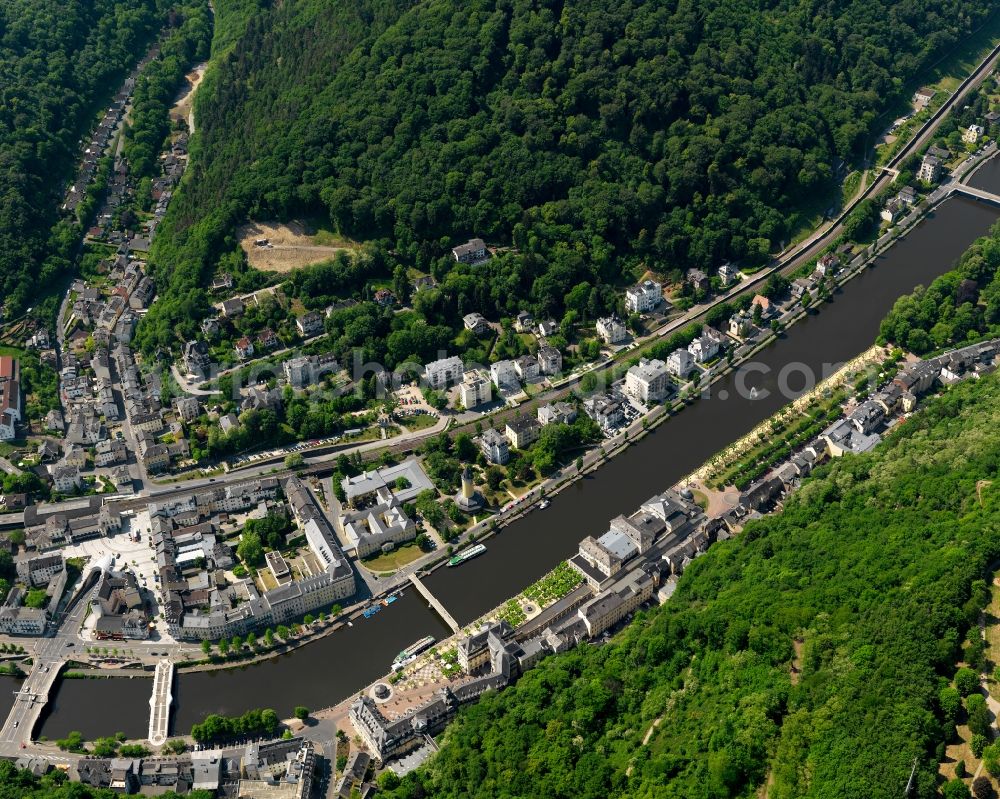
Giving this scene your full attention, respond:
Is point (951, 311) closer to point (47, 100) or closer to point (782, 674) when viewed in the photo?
point (782, 674)

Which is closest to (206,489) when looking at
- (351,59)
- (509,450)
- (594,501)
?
(509,450)

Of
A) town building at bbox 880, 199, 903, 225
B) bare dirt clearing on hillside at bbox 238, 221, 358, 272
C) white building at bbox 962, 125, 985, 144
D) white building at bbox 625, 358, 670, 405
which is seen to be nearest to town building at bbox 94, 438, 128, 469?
bare dirt clearing on hillside at bbox 238, 221, 358, 272

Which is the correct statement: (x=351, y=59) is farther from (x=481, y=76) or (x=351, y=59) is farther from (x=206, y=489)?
(x=206, y=489)

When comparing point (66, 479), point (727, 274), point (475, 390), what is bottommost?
point (475, 390)

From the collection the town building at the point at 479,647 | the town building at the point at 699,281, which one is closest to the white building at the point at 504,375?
the town building at the point at 699,281

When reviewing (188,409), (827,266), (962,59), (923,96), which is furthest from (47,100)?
(962,59)

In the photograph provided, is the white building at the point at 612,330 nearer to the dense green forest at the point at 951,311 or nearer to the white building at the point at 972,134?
the dense green forest at the point at 951,311

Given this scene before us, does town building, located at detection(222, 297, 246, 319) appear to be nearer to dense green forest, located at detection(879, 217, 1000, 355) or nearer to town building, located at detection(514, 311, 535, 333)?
town building, located at detection(514, 311, 535, 333)
